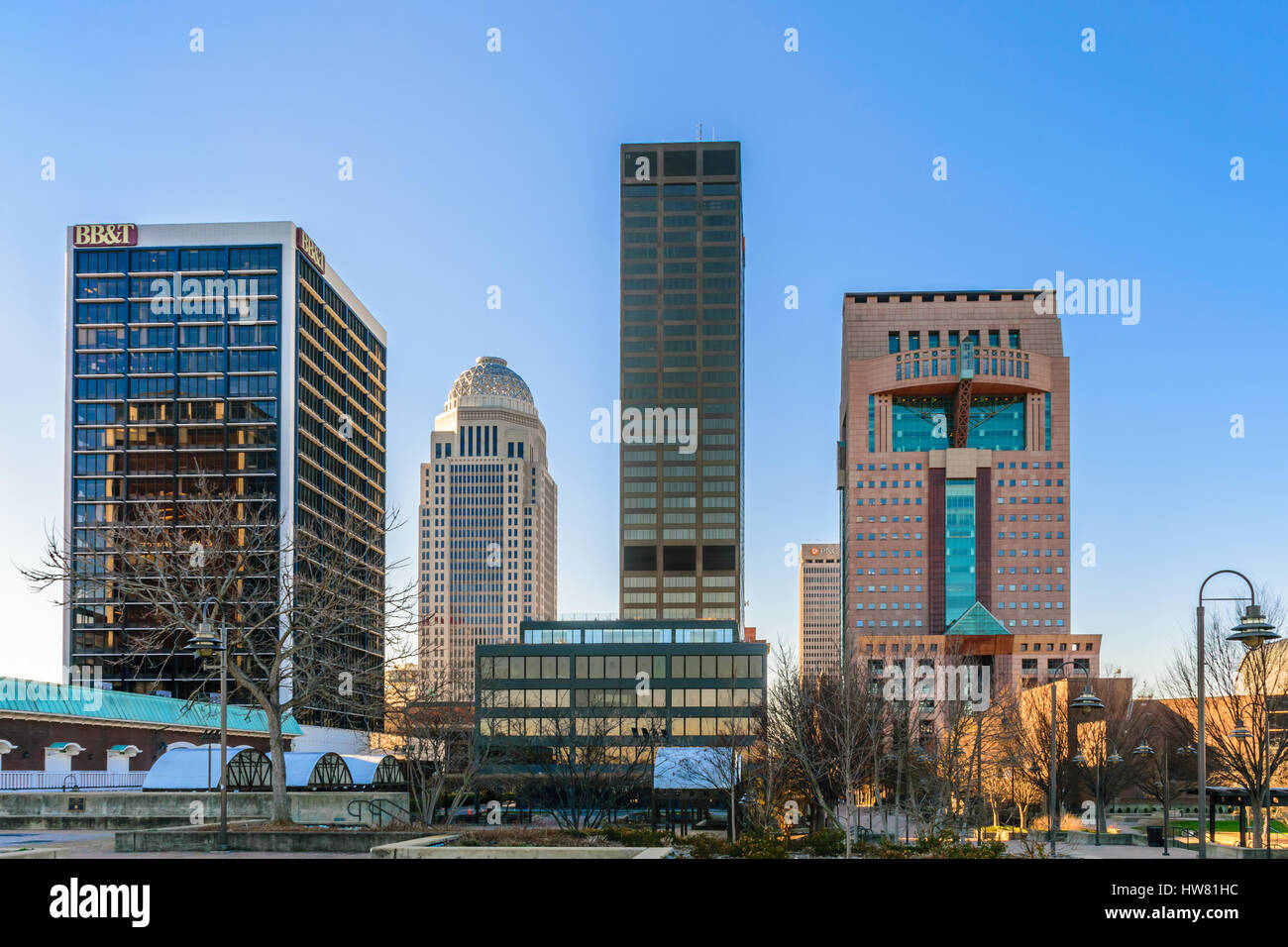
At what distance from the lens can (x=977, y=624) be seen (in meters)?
175

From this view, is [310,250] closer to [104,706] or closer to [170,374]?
[170,374]

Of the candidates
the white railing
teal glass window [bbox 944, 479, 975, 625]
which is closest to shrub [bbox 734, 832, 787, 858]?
the white railing

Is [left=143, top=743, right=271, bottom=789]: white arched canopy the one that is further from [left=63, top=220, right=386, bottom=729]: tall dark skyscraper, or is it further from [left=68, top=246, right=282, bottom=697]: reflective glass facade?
[left=68, top=246, right=282, bottom=697]: reflective glass facade

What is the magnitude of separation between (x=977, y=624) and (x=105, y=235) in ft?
416

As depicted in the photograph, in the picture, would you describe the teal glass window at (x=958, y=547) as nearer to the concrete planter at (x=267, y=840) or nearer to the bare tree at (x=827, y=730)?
the bare tree at (x=827, y=730)

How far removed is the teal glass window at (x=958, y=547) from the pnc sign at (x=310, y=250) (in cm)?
11227

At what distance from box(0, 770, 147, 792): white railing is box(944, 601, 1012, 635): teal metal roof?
13920 centimetres

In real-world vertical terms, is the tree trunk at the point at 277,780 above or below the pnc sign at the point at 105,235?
below

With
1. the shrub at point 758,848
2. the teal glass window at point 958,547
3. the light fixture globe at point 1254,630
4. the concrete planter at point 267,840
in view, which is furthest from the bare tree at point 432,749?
the teal glass window at point 958,547

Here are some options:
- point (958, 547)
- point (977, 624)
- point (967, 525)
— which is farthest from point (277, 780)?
point (967, 525)

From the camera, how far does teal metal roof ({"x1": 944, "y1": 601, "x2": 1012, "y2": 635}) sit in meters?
173

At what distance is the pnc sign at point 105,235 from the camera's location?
401 feet
